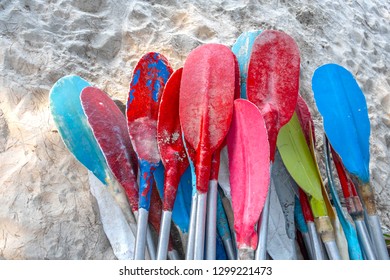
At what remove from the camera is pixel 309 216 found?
1.37 metres

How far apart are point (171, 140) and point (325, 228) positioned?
0.59 m

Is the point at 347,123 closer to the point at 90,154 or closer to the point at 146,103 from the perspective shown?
the point at 146,103

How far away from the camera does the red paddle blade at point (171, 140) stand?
1.31 m

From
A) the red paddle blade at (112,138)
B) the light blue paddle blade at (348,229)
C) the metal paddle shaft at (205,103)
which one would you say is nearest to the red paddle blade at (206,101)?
the metal paddle shaft at (205,103)

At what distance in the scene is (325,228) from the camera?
131 centimetres

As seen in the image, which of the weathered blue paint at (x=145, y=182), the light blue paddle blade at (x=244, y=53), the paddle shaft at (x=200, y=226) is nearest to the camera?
the paddle shaft at (x=200, y=226)

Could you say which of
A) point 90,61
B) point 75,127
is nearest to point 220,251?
point 75,127

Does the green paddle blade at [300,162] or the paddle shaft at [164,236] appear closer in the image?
the paddle shaft at [164,236]

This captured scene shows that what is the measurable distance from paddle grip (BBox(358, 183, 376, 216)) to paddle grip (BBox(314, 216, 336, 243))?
0.19 m

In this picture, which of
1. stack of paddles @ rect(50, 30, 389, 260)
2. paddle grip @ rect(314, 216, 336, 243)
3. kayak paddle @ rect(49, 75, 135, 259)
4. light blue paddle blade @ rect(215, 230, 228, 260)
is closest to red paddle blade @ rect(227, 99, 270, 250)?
Answer: stack of paddles @ rect(50, 30, 389, 260)

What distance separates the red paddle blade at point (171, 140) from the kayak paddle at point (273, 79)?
28 centimetres

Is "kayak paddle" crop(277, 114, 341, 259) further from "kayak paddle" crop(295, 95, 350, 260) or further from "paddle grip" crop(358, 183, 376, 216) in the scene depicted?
"paddle grip" crop(358, 183, 376, 216)

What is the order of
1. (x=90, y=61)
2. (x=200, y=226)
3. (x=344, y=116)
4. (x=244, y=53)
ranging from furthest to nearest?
(x=90, y=61) < (x=244, y=53) < (x=344, y=116) < (x=200, y=226)

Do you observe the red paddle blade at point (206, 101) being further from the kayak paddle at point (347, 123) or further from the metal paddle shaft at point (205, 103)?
the kayak paddle at point (347, 123)
